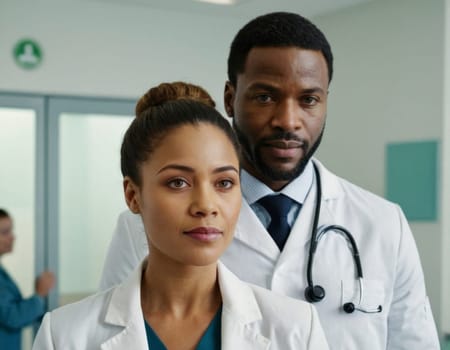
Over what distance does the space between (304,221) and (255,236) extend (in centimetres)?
10

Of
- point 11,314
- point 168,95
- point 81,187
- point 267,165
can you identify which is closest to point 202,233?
point 267,165

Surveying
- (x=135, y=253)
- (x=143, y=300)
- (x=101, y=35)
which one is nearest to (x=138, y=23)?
(x=101, y=35)

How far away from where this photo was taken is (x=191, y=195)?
42.6 inches

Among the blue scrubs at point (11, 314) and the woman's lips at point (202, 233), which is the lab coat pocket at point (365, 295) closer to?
the woman's lips at point (202, 233)

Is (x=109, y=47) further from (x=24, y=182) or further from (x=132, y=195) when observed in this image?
(x=132, y=195)

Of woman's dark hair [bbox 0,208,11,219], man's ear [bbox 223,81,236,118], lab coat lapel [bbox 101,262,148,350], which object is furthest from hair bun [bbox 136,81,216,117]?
woman's dark hair [bbox 0,208,11,219]

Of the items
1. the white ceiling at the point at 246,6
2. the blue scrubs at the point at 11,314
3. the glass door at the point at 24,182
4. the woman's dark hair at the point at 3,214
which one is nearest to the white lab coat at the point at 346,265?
the blue scrubs at the point at 11,314

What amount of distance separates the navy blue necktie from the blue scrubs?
93.7 inches

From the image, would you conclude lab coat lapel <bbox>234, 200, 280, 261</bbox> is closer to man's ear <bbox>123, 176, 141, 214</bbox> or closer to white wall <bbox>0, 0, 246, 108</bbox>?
man's ear <bbox>123, 176, 141, 214</bbox>

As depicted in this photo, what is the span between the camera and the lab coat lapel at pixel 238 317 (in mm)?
1128

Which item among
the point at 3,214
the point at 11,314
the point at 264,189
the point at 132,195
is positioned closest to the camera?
the point at 132,195

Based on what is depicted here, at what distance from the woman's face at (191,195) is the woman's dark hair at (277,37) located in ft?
0.87

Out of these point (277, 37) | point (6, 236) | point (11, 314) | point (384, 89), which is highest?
point (384, 89)

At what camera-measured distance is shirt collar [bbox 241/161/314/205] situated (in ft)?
4.63
